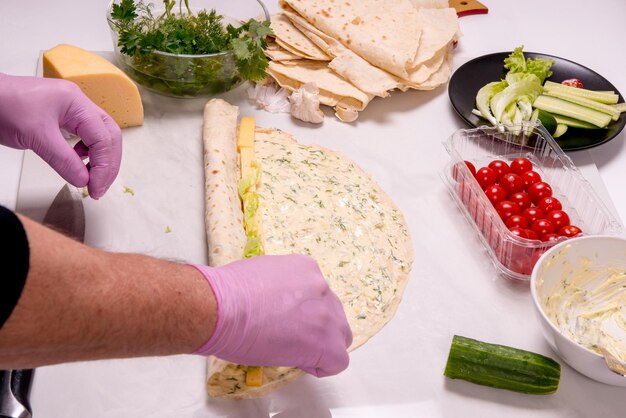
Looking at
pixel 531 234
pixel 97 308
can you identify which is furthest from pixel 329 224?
pixel 97 308

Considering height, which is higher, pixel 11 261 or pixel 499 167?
pixel 11 261

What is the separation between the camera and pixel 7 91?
232cm

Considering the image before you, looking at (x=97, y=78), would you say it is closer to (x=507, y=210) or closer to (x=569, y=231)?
(x=507, y=210)

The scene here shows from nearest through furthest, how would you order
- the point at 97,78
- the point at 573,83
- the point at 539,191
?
the point at 539,191 < the point at 97,78 < the point at 573,83

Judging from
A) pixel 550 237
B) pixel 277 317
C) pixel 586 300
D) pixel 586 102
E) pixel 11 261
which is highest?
pixel 11 261

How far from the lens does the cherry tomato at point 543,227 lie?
238 centimetres

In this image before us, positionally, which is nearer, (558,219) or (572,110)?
(558,219)

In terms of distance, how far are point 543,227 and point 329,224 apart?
2.37 feet

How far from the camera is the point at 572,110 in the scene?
294 cm

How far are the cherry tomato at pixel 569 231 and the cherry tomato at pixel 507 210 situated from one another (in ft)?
0.54

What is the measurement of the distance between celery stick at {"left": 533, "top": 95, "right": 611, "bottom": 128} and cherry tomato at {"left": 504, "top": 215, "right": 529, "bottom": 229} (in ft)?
2.40

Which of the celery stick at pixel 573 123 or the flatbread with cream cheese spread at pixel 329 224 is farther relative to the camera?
the celery stick at pixel 573 123

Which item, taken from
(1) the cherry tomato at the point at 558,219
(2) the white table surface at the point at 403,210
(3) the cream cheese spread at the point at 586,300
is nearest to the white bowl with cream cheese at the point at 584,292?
(3) the cream cheese spread at the point at 586,300

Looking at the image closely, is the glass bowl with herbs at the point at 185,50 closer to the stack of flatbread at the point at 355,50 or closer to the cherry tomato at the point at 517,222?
the stack of flatbread at the point at 355,50
